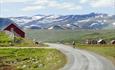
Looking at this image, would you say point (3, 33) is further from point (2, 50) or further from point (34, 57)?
point (34, 57)

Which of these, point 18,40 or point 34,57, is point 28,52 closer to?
point 34,57

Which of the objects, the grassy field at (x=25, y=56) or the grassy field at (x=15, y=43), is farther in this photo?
the grassy field at (x=15, y=43)

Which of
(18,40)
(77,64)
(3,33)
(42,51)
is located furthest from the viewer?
(3,33)

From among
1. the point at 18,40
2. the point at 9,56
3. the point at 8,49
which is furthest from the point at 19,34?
the point at 9,56

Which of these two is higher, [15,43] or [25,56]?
[15,43]

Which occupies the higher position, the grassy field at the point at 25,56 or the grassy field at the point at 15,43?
the grassy field at the point at 15,43

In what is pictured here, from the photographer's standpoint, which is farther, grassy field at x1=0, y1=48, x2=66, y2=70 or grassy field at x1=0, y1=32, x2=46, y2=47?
grassy field at x1=0, y1=32, x2=46, y2=47

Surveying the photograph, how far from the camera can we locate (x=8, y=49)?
349 ft

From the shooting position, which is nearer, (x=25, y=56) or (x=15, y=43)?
(x=25, y=56)

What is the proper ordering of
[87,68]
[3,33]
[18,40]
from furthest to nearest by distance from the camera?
[3,33] < [18,40] < [87,68]

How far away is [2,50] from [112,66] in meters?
45.7

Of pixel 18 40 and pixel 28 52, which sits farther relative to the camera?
pixel 18 40

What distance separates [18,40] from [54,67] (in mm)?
62138

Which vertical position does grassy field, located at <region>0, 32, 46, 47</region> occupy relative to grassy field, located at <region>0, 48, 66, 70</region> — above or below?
above
